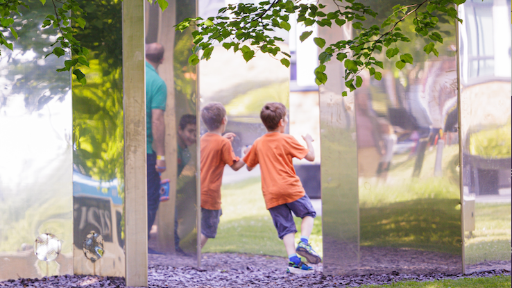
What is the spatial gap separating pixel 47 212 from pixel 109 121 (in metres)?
1.15

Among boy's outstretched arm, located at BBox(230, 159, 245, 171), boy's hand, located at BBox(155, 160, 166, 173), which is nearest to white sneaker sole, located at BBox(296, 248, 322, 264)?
boy's outstretched arm, located at BBox(230, 159, 245, 171)

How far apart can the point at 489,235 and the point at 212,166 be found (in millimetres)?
3413

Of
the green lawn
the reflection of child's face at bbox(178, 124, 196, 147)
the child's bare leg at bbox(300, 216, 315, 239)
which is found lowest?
the green lawn

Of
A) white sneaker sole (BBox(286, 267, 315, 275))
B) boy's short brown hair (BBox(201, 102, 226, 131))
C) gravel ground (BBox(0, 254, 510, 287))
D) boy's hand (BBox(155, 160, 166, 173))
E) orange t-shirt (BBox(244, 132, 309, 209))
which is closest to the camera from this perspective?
gravel ground (BBox(0, 254, 510, 287))

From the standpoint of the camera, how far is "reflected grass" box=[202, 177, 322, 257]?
273 inches

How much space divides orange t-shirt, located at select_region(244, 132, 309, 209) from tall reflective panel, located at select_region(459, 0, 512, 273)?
1.79m

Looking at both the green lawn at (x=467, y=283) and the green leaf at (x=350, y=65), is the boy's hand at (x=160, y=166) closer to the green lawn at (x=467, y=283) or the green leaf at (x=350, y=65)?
the green lawn at (x=467, y=283)

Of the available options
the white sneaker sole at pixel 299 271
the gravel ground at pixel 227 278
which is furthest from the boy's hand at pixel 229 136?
the white sneaker sole at pixel 299 271

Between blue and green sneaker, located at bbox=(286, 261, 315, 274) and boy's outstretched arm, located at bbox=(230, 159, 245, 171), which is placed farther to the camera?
boy's outstretched arm, located at bbox=(230, 159, 245, 171)

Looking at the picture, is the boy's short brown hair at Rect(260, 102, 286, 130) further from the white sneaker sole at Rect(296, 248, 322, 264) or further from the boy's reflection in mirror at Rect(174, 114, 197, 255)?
the white sneaker sole at Rect(296, 248, 322, 264)

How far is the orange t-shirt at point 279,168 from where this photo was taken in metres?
5.35

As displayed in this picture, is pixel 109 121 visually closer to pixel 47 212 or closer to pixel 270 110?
pixel 47 212

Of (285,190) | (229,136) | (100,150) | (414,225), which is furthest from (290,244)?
(100,150)

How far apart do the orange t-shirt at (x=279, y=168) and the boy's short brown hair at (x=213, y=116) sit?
1.00 meters
